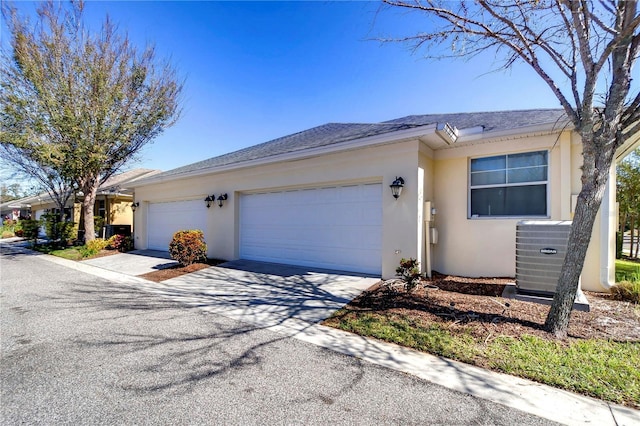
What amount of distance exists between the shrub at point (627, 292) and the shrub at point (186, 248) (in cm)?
1023

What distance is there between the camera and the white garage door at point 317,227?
7260 millimetres

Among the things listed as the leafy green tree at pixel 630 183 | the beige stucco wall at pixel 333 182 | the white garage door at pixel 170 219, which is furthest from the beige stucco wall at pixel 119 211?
the leafy green tree at pixel 630 183

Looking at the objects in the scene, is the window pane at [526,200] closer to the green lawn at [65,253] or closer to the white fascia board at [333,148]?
the white fascia board at [333,148]

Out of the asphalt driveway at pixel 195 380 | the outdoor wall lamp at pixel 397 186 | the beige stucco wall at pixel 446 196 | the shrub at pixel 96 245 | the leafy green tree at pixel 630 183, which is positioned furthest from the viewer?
the leafy green tree at pixel 630 183

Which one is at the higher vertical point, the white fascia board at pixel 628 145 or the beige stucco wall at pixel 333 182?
the white fascia board at pixel 628 145

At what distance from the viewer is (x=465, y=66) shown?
5422mm

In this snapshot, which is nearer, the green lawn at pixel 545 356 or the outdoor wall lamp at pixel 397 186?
the green lawn at pixel 545 356

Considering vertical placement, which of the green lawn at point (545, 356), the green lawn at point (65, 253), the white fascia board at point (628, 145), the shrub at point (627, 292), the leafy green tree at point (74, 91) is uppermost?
the leafy green tree at point (74, 91)

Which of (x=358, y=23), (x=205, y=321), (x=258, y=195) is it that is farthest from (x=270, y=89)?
(x=205, y=321)

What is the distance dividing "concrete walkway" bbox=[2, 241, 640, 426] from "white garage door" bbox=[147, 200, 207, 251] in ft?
10.6

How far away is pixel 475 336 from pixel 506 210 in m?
4.15

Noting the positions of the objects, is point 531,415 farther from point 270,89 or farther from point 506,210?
point 270,89

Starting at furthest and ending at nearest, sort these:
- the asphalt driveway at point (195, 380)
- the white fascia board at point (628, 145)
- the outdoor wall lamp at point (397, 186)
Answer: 1. the outdoor wall lamp at point (397, 186)
2. the white fascia board at point (628, 145)
3. the asphalt driveway at point (195, 380)

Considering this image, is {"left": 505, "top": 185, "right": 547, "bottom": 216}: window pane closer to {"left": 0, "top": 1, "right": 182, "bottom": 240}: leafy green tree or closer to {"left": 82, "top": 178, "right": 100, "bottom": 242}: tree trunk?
{"left": 0, "top": 1, "right": 182, "bottom": 240}: leafy green tree
